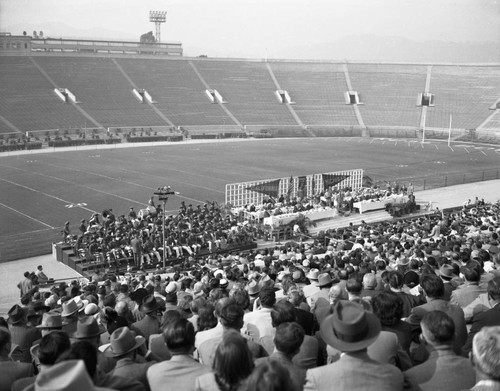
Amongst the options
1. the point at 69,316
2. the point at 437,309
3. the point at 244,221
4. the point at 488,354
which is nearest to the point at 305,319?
the point at 437,309

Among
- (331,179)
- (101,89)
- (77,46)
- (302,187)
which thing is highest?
(77,46)

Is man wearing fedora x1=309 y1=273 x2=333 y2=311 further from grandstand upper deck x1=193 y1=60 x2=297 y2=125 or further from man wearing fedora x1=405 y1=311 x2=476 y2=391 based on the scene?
grandstand upper deck x1=193 y1=60 x2=297 y2=125

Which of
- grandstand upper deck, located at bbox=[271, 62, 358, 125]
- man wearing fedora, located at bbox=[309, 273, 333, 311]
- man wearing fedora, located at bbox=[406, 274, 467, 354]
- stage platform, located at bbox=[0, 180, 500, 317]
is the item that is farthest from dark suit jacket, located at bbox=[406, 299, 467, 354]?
grandstand upper deck, located at bbox=[271, 62, 358, 125]

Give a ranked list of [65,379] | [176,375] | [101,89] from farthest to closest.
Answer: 1. [101,89]
2. [176,375]
3. [65,379]

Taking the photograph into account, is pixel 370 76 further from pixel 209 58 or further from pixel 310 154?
pixel 310 154

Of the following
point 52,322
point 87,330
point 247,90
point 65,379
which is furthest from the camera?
point 247,90

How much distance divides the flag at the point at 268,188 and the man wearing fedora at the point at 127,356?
23.9 m

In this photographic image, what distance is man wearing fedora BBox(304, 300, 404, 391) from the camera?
4055mm

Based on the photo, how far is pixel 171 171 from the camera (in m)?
40.5

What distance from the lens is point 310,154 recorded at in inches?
1998

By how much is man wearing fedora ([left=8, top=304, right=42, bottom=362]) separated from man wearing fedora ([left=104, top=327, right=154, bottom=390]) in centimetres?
261

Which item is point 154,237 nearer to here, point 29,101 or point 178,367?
point 178,367

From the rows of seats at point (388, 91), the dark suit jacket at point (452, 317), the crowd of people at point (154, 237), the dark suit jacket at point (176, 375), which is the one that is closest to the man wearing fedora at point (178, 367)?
the dark suit jacket at point (176, 375)

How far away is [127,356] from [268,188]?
24333 mm
